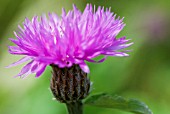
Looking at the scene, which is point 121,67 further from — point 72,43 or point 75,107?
point 72,43

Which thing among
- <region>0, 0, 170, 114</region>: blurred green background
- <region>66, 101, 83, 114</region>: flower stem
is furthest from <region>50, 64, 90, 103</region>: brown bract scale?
<region>0, 0, 170, 114</region>: blurred green background

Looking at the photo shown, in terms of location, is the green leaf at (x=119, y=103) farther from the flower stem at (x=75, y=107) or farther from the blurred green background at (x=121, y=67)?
the blurred green background at (x=121, y=67)

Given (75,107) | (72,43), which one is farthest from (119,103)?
(72,43)

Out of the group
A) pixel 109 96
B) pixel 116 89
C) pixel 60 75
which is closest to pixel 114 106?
pixel 109 96

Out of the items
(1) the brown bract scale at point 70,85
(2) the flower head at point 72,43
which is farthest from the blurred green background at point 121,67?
(2) the flower head at point 72,43

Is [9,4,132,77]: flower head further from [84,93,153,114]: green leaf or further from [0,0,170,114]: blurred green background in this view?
[0,0,170,114]: blurred green background
